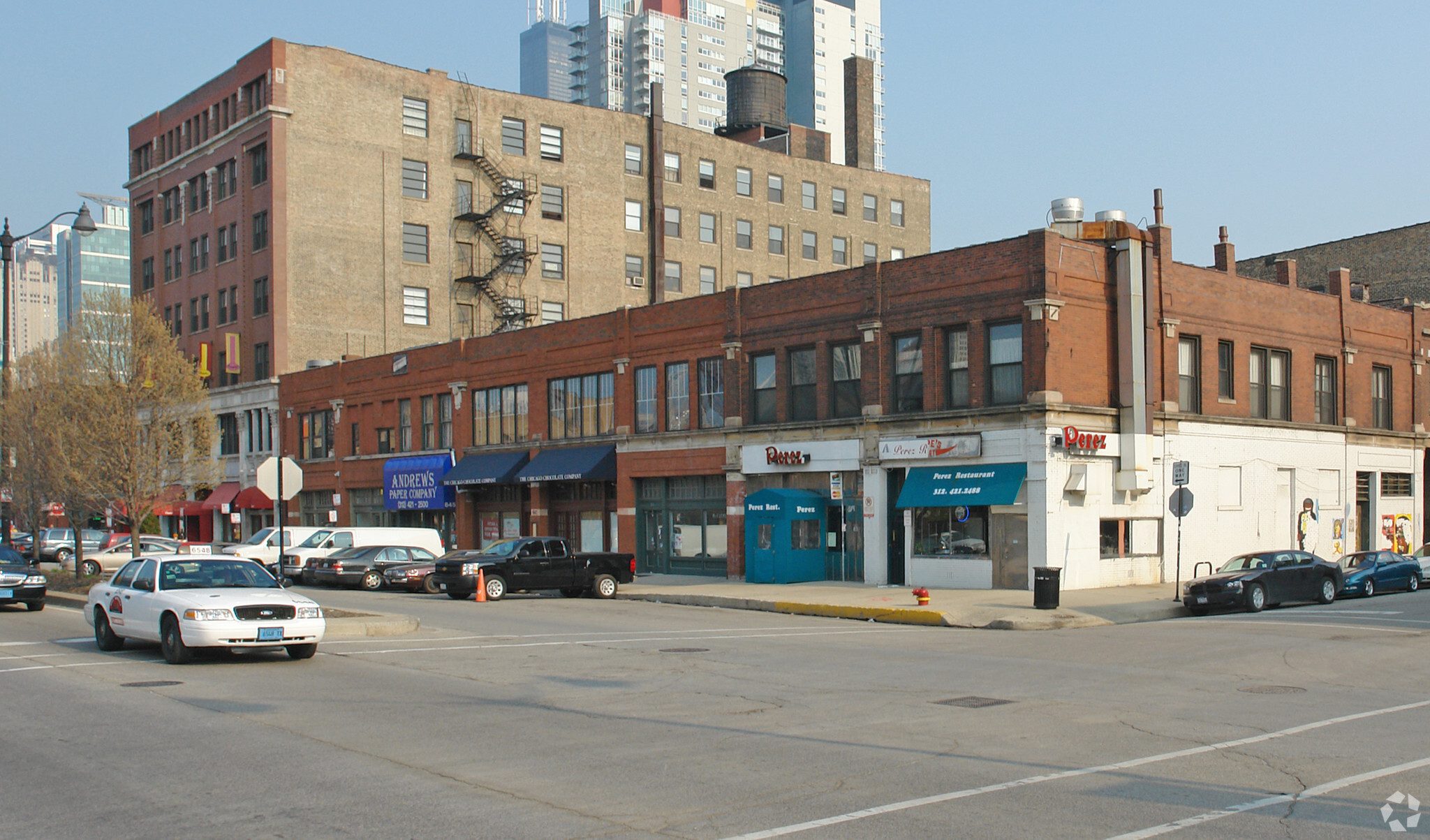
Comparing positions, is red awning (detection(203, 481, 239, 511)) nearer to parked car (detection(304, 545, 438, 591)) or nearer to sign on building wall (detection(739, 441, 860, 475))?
parked car (detection(304, 545, 438, 591))

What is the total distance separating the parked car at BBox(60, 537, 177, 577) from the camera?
41.1 metres

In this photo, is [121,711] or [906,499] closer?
[121,711]

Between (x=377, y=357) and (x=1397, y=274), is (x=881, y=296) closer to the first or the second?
(x=377, y=357)

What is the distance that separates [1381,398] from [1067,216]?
16.8m

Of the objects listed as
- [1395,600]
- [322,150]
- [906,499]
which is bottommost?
[1395,600]

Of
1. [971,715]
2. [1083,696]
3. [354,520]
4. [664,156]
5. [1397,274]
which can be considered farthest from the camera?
[664,156]

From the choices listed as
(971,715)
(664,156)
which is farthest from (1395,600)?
(664,156)

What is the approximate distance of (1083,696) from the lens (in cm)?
1420

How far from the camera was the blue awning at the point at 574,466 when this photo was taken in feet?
138

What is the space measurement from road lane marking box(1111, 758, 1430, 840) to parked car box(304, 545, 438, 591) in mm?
30022

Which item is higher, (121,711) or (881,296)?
(881,296)

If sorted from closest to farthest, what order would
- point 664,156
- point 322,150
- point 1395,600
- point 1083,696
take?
point 1083,696 < point 1395,600 < point 322,150 < point 664,156

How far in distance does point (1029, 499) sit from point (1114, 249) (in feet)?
23.5

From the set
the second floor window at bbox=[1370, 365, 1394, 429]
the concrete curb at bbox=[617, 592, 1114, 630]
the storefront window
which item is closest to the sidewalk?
the concrete curb at bbox=[617, 592, 1114, 630]
